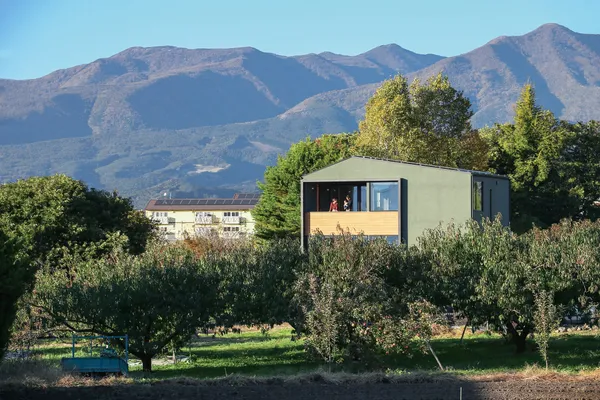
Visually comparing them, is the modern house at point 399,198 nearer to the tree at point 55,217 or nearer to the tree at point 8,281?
the tree at point 55,217

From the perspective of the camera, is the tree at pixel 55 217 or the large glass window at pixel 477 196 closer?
the large glass window at pixel 477 196

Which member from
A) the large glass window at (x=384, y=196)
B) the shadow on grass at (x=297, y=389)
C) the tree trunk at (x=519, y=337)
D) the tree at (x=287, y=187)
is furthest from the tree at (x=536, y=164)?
the shadow on grass at (x=297, y=389)

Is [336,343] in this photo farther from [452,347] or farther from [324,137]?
[324,137]

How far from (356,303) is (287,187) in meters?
45.6

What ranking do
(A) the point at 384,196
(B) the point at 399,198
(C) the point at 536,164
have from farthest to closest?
(C) the point at 536,164 → (A) the point at 384,196 → (B) the point at 399,198

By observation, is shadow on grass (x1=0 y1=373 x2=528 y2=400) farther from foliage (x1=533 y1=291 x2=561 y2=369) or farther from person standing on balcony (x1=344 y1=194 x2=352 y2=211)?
person standing on balcony (x1=344 y1=194 x2=352 y2=211)

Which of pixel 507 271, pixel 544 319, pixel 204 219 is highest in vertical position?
pixel 204 219

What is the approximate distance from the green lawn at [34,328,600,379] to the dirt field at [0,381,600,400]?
13.8ft

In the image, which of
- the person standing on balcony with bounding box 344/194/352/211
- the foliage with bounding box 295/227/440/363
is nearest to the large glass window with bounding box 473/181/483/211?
the person standing on balcony with bounding box 344/194/352/211

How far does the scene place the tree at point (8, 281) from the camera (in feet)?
80.4

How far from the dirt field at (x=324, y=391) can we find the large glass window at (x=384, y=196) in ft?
83.7

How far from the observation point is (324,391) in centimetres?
2611

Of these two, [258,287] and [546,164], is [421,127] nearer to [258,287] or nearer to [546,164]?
[546,164]

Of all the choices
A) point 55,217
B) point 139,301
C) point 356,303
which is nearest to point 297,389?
point 356,303
